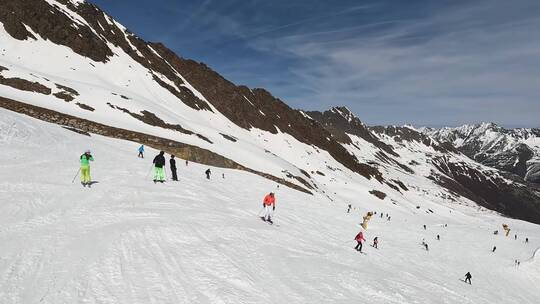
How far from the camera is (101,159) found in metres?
28.5

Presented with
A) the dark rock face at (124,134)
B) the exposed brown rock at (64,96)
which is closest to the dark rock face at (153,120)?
the exposed brown rock at (64,96)

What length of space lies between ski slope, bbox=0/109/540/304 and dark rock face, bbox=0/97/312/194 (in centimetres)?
1209

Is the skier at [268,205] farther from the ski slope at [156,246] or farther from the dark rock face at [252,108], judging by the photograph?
the dark rock face at [252,108]

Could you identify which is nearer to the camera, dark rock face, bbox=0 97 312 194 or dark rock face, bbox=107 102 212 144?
dark rock face, bbox=0 97 312 194

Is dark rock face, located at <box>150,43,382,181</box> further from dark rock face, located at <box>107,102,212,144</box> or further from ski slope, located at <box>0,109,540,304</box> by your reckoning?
ski slope, located at <box>0,109,540,304</box>

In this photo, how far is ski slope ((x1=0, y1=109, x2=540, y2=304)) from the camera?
938cm

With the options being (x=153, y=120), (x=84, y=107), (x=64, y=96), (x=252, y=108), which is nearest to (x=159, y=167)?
(x=84, y=107)

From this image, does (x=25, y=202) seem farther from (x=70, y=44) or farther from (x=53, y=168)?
(x=70, y=44)

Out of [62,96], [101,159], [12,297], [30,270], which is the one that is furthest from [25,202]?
[62,96]

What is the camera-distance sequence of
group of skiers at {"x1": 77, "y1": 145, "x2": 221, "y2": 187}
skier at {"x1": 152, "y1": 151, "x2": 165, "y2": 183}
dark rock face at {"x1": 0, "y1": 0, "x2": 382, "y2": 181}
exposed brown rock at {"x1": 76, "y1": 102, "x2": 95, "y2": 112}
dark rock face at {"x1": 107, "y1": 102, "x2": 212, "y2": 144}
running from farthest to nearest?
dark rock face at {"x1": 0, "y1": 0, "x2": 382, "y2": 181} → dark rock face at {"x1": 107, "y1": 102, "x2": 212, "y2": 144} → exposed brown rock at {"x1": 76, "y1": 102, "x2": 95, "y2": 112} → skier at {"x1": 152, "y1": 151, "x2": 165, "y2": 183} → group of skiers at {"x1": 77, "y1": 145, "x2": 221, "y2": 187}

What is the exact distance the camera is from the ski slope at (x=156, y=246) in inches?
369

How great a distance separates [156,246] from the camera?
12.4 meters

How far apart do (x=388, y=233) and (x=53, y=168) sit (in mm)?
32361

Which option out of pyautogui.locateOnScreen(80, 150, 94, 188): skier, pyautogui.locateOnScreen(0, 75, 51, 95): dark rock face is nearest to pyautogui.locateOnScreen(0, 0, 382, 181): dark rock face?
pyautogui.locateOnScreen(0, 75, 51, 95): dark rock face
